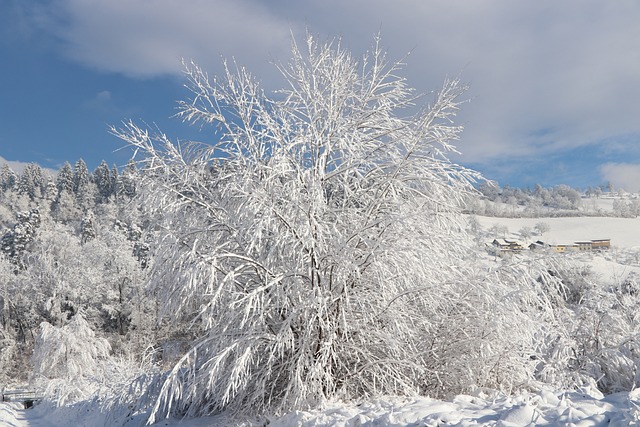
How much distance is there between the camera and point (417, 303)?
7344mm

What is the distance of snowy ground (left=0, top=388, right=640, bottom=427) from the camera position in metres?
4.10

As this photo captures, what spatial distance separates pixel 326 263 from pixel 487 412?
289cm

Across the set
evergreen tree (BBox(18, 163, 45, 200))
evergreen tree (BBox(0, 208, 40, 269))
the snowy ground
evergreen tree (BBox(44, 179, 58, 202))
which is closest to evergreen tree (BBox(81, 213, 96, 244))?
evergreen tree (BBox(0, 208, 40, 269))

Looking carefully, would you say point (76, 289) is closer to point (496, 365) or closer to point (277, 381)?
point (277, 381)

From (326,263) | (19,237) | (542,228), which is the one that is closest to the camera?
(326,263)

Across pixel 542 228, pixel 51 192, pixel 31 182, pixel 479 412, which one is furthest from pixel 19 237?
pixel 542 228

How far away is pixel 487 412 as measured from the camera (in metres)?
4.95

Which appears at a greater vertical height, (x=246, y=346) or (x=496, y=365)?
(x=246, y=346)

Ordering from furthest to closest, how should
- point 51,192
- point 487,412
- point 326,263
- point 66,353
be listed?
1. point 51,192
2. point 66,353
3. point 326,263
4. point 487,412

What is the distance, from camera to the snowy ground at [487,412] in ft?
13.4

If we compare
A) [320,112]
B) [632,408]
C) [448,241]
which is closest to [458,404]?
[632,408]

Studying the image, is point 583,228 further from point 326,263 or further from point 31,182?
point 31,182

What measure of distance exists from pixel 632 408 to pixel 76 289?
34.3m

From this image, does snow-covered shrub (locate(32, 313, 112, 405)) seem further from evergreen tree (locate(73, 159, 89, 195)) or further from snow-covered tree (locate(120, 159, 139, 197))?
evergreen tree (locate(73, 159, 89, 195))
